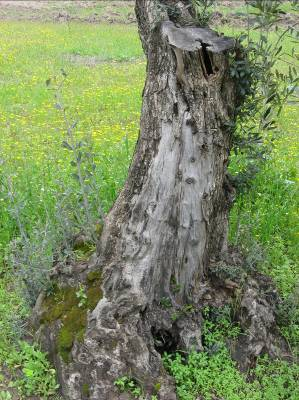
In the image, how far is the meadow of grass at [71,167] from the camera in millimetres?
4020

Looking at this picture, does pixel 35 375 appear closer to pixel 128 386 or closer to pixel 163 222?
pixel 128 386

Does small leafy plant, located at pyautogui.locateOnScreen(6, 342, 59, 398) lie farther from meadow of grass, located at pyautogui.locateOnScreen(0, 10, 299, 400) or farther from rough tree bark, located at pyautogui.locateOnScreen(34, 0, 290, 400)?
meadow of grass, located at pyautogui.locateOnScreen(0, 10, 299, 400)

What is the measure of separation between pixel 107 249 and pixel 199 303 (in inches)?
28.5

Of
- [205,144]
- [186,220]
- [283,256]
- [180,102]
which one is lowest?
[283,256]

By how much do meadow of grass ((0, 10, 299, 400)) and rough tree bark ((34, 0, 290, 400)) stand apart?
1.12ft

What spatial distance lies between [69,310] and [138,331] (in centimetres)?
51

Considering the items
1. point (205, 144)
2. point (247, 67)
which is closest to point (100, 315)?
point (205, 144)

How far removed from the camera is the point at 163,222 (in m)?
3.34

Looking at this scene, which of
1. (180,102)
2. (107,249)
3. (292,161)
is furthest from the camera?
(292,161)

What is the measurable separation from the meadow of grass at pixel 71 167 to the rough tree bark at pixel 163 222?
0.34 m

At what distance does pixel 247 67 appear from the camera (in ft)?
10.7

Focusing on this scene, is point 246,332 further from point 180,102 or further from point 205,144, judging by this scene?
point 180,102

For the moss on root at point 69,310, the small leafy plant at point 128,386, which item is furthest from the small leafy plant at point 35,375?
the small leafy plant at point 128,386

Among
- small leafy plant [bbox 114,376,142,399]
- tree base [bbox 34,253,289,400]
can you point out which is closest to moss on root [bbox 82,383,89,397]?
tree base [bbox 34,253,289,400]
